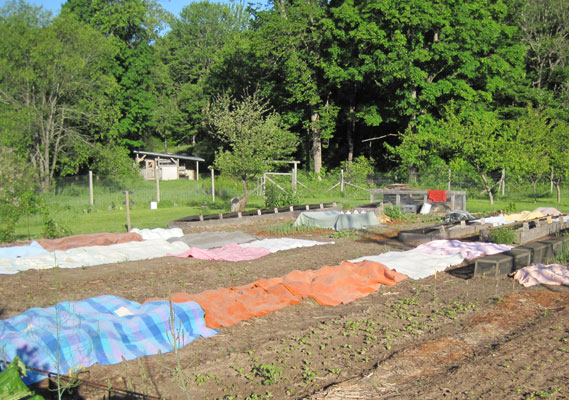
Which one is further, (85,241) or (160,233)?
(160,233)

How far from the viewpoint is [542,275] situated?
30.7ft

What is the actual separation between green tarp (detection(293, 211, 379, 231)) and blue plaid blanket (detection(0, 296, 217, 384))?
10490 mm

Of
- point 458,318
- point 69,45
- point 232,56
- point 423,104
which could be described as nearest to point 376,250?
point 458,318

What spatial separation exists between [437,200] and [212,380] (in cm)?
1801

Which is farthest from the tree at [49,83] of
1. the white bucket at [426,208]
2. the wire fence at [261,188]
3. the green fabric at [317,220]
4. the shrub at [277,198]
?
the white bucket at [426,208]

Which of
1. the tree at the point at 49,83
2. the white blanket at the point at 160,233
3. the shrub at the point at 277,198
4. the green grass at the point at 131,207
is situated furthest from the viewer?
the tree at the point at 49,83

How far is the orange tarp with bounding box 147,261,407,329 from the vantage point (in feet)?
24.5

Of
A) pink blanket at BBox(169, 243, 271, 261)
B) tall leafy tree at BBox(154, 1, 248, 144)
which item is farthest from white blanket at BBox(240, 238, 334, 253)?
tall leafy tree at BBox(154, 1, 248, 144)

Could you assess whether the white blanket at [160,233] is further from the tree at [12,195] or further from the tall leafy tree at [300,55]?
the tall leafy tree at [300,55]

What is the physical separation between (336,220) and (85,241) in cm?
795

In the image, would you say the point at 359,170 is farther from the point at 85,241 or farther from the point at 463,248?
the point at 85,241

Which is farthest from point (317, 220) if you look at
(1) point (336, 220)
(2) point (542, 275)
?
(2) point (542, 275)

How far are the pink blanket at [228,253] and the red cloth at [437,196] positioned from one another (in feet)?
36.3

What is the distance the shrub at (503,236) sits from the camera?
43.5 ft
